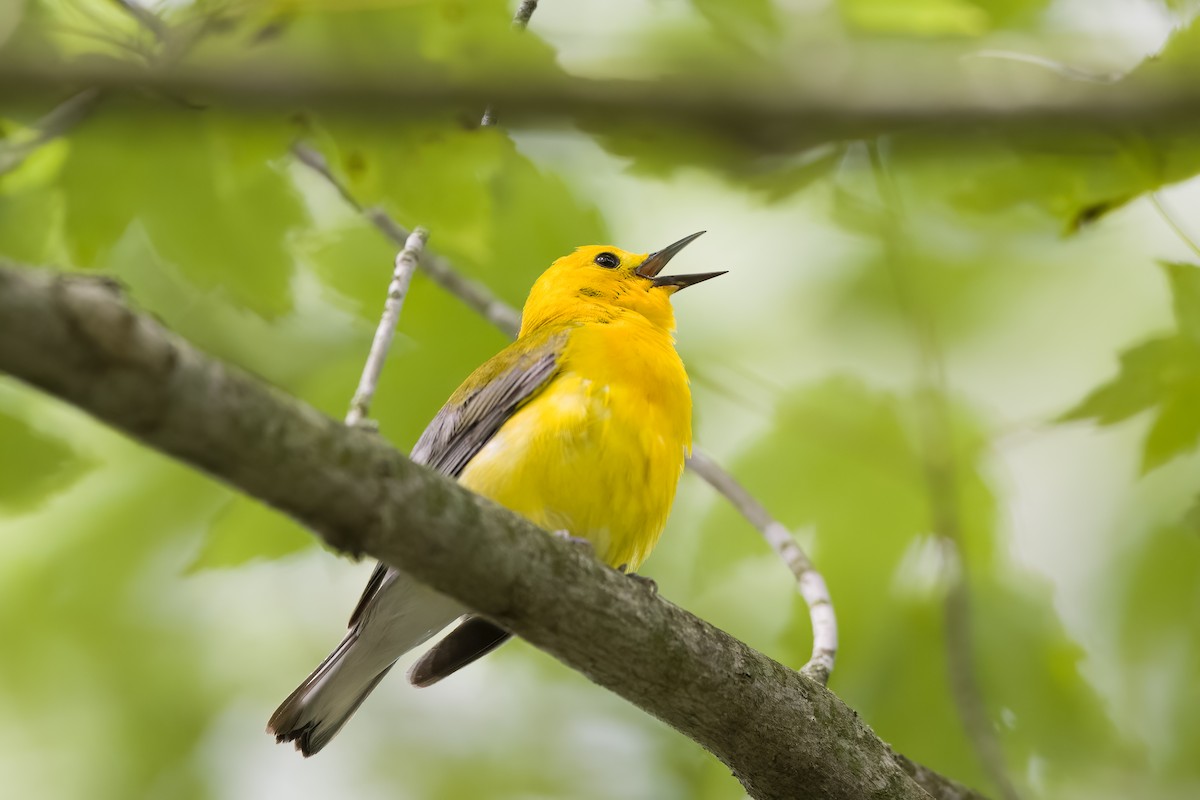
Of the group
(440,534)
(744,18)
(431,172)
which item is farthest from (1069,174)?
(440,534)

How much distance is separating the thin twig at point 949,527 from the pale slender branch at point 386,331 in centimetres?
187

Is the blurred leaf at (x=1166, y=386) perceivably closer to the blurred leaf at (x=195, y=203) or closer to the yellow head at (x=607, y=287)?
the yellow head at (x=607, y=287)

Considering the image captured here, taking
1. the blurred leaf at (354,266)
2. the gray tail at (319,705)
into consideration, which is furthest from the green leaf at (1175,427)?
the gray tail at (319,705)

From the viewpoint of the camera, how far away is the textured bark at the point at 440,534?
210cm

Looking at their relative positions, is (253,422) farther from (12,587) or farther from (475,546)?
(12,587)

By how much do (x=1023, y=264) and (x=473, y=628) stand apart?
356 centimetres

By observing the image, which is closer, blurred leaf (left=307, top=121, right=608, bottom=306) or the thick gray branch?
the thick gray branch

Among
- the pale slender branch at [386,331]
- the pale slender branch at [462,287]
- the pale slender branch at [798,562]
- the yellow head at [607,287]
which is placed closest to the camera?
the pale slender branch at [386,331]

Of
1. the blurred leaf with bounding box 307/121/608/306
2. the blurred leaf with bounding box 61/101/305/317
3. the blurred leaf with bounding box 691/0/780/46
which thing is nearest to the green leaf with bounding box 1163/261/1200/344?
the blurred leaf with bounding box 691/0/780/46

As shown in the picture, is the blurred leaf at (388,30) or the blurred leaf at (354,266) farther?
the blurred leaf at (354,266)

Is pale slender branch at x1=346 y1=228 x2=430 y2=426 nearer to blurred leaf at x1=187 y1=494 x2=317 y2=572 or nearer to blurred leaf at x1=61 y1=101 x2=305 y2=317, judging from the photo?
blurred leaf at x1=61 y1=101 x2=305 y2=317

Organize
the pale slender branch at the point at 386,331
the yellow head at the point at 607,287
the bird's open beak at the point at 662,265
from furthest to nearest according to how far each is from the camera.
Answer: the bird's open beak at the point at 662,265, the yellow head at the point at 607,287, the pale slender branch at the point at 386,331

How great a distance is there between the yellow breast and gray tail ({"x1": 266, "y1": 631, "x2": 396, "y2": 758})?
927 mm

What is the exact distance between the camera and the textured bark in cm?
210
